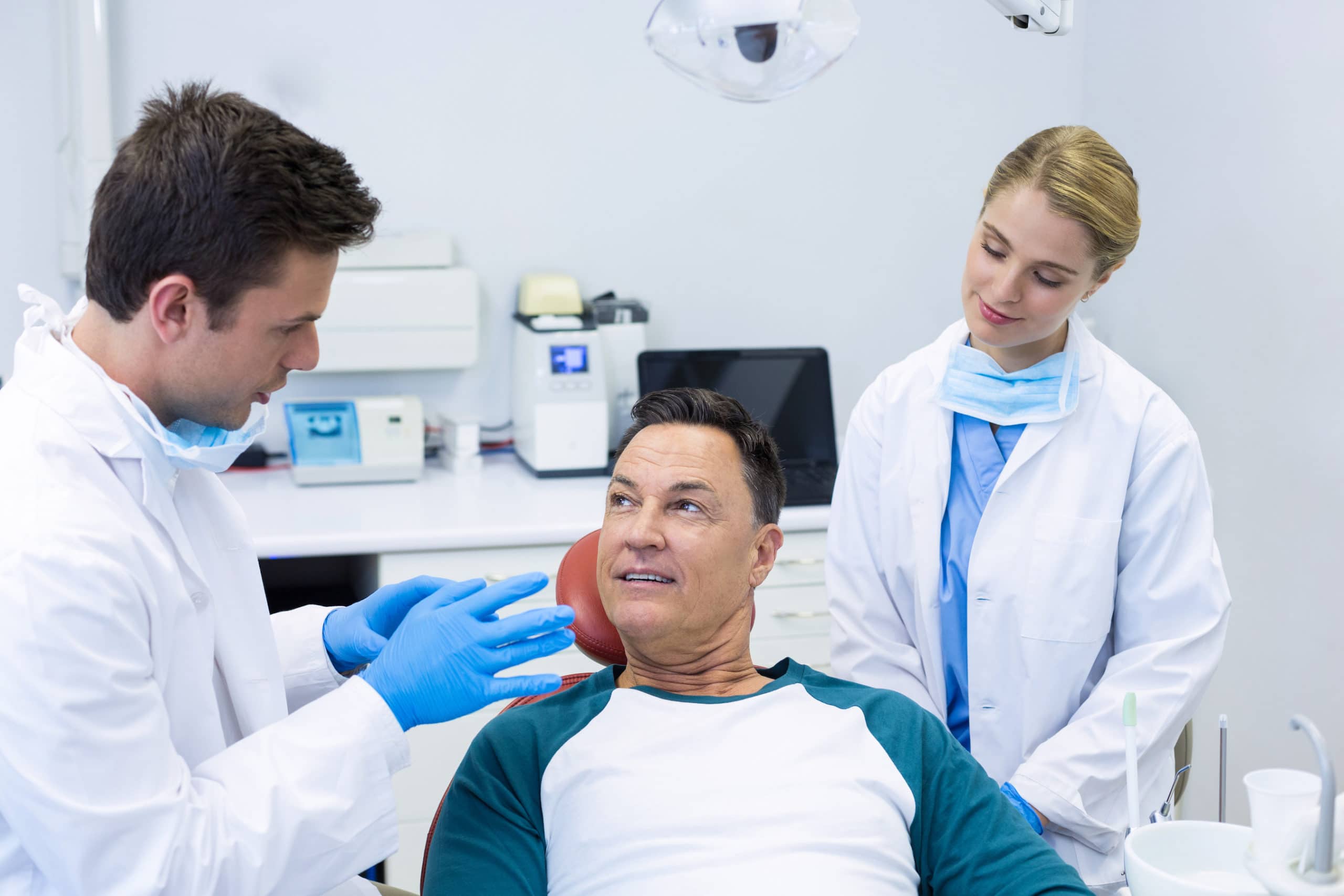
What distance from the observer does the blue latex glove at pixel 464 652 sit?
1.15 meters

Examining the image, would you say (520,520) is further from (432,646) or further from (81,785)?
(81,785)

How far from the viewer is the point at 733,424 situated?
1589 mm

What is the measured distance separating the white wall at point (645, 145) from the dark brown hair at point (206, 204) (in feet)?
5.78

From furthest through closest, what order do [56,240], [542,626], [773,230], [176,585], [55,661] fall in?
[773,230] < [56,240] < [542,626] < [176,585] < [55,661]

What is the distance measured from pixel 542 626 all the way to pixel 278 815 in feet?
1.02

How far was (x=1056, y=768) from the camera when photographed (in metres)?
1.52

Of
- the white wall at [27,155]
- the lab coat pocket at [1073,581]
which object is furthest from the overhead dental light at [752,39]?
the white wall at [27,155]

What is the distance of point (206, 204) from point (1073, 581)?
3.71 feet

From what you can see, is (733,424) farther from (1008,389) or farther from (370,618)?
(370,618)

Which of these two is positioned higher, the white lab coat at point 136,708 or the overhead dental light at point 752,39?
the overhead dental light at point 752,39

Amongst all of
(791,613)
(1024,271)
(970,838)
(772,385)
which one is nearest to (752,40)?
(1024,271)

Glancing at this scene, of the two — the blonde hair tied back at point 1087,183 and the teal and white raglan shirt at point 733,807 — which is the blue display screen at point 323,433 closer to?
the teal and white raglan shirt at point 733,807

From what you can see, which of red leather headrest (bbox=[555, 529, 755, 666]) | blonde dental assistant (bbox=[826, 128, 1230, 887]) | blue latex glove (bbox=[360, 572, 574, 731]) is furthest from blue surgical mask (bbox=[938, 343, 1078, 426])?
blue latex glove (bbox=[360, 572, 574, 731])

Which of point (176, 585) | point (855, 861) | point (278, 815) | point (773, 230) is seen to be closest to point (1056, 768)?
point (855, 861)
